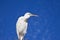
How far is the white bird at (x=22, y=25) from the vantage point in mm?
1934

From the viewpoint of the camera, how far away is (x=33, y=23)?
2.01m

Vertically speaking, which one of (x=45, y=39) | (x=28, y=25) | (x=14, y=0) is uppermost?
(x=14, y=0)

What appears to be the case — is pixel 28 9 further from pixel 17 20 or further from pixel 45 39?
pixel 45 39

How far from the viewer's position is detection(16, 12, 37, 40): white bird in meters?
1.93

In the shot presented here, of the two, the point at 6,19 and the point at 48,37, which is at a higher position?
the point at 6,19

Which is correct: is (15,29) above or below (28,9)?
below

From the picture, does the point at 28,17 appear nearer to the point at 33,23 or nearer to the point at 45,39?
the point at 33,23

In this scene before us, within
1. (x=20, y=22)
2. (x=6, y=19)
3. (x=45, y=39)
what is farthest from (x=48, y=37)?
(x=6, y=19)

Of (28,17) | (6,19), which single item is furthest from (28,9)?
(6,19)

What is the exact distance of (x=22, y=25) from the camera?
1.93 m

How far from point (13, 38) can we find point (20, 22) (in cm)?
19

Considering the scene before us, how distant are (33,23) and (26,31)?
0.11 meters

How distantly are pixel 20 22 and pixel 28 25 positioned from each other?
91mm

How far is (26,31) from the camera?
197cm
